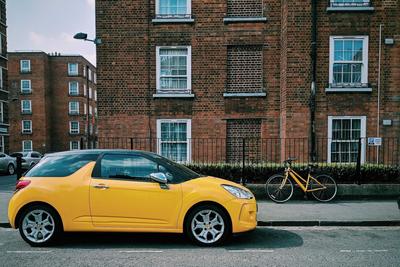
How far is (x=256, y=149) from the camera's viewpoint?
12469mm

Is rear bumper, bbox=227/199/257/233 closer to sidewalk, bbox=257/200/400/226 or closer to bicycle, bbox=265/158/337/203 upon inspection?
sidewalk, bbox=257/200/400/226

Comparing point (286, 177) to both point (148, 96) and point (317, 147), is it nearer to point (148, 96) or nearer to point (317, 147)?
point (317, 147)

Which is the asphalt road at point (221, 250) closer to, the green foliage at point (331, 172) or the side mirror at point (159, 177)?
the side mirror at point (159, 177)

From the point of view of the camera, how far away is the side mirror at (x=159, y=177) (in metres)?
5.28

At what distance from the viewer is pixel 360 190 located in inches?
359

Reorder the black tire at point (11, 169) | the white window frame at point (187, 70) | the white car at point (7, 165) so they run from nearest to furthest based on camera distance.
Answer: the white window frame at point (187, 70) → the white car at point (7, 165) → the black tire at point (11, 169)

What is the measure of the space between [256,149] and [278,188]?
12.7ft

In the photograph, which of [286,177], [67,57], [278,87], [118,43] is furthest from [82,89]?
[286,177]

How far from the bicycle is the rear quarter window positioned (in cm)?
521

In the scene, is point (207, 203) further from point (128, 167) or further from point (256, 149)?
point (256, 149)

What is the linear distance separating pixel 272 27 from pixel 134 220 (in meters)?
9.94

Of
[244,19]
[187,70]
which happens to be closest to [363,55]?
[244,19]

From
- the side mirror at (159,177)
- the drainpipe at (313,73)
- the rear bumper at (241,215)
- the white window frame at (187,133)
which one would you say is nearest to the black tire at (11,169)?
the white window frame at (187,133)

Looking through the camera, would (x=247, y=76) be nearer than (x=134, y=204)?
No
